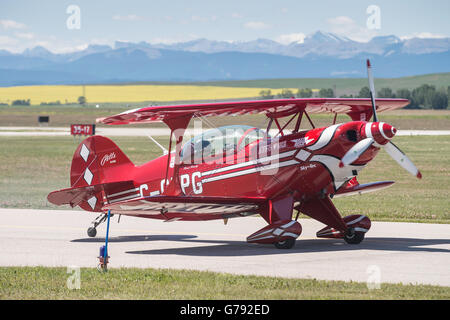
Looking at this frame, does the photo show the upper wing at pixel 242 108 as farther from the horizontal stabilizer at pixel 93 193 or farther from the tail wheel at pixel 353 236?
the tail wheel at pixel 353 236

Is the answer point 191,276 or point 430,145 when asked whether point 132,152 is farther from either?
point 191,276

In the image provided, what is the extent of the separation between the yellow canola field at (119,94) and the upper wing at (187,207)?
412ft

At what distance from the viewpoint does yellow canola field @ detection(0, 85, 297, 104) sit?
147475mm

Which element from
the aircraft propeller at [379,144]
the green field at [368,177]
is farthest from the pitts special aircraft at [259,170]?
the green field at [368,177]

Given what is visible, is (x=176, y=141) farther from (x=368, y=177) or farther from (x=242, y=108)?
(x=368, y=177)

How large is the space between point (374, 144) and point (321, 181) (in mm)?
1288

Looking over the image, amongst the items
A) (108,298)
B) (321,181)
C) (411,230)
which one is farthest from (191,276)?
(411,230)

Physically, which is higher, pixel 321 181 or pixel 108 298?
pixel 321 181

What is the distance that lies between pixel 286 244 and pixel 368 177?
55.4 feet

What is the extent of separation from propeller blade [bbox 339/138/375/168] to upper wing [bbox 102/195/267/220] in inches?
68.7

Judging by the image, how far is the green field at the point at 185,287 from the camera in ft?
29.1

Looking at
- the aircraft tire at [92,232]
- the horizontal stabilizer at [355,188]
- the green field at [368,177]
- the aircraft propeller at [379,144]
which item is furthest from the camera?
the green field at [368,177]

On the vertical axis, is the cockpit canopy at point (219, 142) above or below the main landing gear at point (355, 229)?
above
